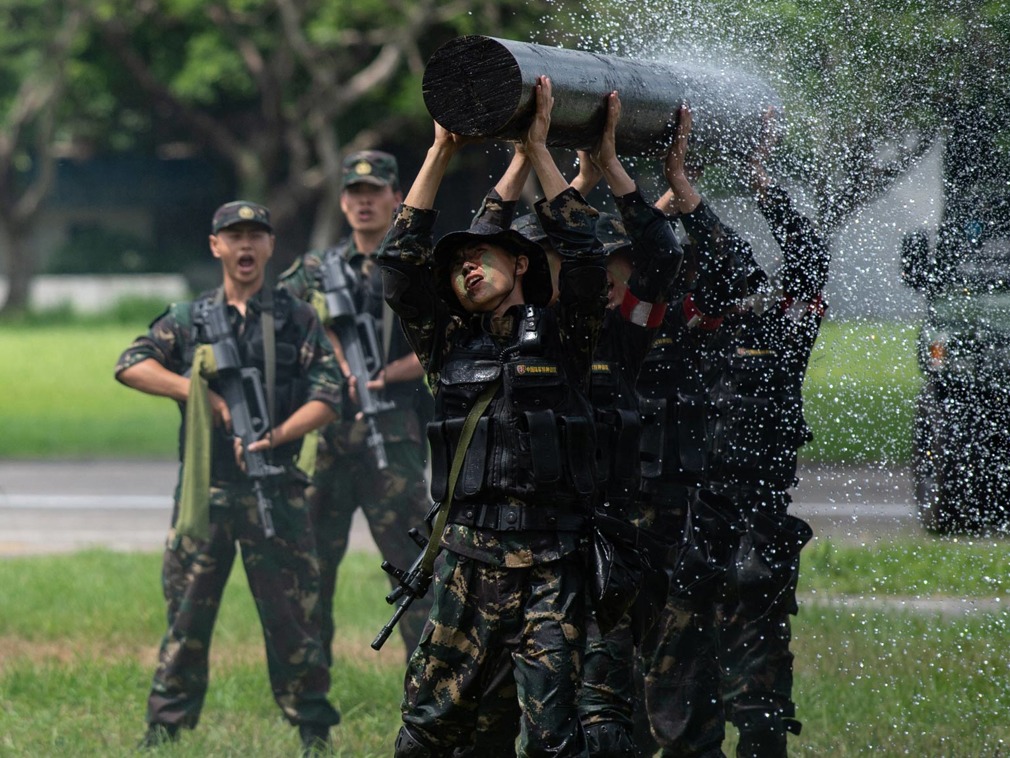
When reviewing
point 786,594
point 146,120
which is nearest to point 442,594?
point 786,594

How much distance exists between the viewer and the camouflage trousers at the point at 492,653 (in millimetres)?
4488

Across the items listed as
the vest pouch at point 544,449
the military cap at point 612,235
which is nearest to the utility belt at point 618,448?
the vest pouch at point 544,449

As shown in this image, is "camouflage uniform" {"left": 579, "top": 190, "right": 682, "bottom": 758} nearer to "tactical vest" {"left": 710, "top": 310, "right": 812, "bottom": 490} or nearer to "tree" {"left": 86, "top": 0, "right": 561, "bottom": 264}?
"tactical vest" {"left": 710, "top": 310, "right": 812, "bottom": 490}

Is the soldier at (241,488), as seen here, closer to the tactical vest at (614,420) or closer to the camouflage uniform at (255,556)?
the camouflage uniform at (255,556)

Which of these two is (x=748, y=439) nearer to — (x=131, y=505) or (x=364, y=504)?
(x=364, y=504)

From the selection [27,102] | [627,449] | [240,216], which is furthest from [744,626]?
[27,102]

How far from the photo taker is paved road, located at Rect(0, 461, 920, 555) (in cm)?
561

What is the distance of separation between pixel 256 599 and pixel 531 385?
2542 mm

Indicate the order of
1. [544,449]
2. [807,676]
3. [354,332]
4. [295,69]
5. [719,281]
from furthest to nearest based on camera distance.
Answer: [295,69] → [354,332] → [807,676] → [719,281] → [544,449]

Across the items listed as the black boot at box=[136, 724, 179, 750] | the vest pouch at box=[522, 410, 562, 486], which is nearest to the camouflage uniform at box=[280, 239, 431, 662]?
the black boot at box=[136, 724, 179, 750]

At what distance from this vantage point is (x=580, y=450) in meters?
4.65

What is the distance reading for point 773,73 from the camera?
5.63 meters

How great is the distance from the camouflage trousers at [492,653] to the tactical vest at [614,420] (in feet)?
1.46

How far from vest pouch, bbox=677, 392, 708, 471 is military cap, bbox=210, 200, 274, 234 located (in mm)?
2331
